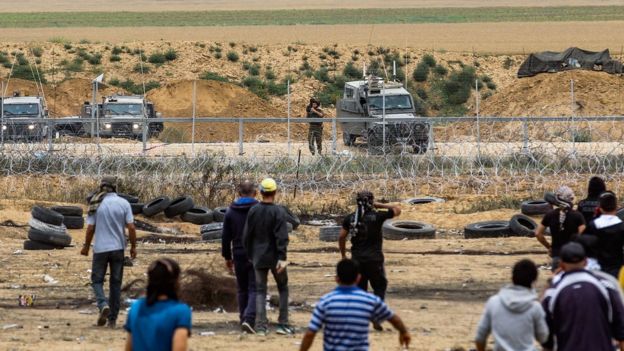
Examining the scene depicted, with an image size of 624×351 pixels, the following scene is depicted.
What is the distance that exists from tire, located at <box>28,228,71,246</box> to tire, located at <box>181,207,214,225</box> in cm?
411

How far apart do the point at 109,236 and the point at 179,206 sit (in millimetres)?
10663

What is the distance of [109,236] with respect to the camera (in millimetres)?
12984

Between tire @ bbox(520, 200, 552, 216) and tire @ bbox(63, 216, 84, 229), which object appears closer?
tire @ bbox(63, 216, 84, 229)

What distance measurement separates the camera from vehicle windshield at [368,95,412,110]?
36.4m

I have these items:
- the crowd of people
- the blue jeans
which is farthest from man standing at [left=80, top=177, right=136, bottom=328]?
the crowd of people

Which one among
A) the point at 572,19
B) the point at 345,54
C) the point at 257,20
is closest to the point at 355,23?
the point at 257,20

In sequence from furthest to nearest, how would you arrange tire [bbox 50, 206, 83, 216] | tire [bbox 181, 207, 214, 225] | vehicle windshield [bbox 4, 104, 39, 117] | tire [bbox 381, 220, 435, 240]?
vehicle windshield [bbox 4, 104, 39, 117]
tire [bbox 181, 207, 214, 225]
tire [bbox 50, 206, 83, 216]
tire [bbox 381, 220, 435, 240]

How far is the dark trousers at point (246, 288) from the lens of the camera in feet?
42.0

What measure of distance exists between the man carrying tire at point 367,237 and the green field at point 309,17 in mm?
93465

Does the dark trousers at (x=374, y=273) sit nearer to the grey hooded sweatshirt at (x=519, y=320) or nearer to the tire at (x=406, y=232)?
the grey hooded sweatshirt at (x=519, y=320)

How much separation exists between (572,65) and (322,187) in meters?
27.6

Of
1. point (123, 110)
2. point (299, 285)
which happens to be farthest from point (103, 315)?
point (123, 110)

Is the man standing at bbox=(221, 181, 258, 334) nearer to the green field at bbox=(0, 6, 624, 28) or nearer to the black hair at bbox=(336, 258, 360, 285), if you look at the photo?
the black hair at bbox=(336, 258, 360, 285)

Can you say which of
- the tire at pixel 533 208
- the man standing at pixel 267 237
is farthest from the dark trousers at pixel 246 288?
the tire at pixel 533 208
